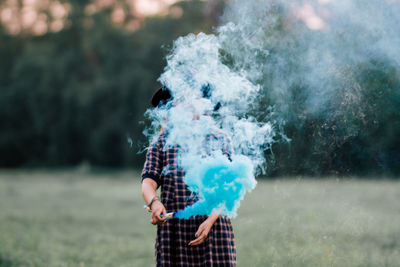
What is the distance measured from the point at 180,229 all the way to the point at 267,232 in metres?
4.08

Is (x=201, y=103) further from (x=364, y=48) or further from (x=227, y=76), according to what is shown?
(x=364, y=48)

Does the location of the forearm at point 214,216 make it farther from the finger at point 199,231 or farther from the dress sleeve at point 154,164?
the dress sleeve at point 154,164

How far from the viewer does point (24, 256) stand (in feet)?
22.6

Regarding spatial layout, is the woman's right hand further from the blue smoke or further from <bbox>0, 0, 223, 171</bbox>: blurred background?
<bbox>0, 0, 223, 171</bbox>: blurred background

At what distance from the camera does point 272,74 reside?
17.9 ft

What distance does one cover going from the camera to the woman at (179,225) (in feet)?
10.6

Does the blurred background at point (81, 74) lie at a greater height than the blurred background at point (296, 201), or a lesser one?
Answer: greater

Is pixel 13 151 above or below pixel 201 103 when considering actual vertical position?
above

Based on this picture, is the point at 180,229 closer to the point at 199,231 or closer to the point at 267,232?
the point at 199,231

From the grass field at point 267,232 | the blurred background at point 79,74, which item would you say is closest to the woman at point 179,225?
the grass field at point 267,232

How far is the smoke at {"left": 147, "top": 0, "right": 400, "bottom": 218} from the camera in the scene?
3.52 meters

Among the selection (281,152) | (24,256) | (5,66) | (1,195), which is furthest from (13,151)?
(281,152)

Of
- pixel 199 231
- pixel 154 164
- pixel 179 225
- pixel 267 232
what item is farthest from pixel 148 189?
pixel 267 232

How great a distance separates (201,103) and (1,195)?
1637cm
